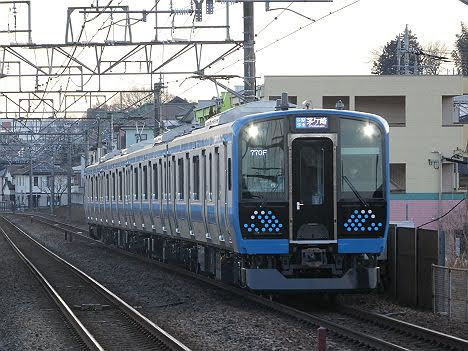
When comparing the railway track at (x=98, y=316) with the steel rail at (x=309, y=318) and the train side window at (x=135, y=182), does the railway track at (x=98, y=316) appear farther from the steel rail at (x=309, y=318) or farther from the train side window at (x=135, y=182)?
the train side window at (x=135, y=182)

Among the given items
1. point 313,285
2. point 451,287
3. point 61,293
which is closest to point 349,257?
point 313,285

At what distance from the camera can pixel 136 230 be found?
28500mm

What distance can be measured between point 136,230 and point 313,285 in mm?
14181

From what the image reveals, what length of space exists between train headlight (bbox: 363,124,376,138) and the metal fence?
2047 mm

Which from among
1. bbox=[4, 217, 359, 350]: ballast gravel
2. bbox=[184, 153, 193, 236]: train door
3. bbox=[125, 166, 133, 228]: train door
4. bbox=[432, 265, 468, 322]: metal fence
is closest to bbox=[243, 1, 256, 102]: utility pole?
bbox=[184, 153, 193, 236]: train door

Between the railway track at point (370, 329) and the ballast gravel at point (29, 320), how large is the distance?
2.93 meters

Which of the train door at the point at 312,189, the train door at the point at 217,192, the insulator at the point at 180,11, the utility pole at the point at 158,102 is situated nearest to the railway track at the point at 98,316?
the train door at the point at 217,192

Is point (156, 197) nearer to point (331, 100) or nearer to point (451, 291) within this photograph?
point (451, 291)

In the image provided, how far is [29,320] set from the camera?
1530cm

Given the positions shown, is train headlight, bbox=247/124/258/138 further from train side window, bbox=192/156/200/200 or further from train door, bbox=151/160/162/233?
train door, bbox=151/160/162/233

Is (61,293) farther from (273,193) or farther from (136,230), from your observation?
(136,230)

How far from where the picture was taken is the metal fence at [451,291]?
13.9 metres

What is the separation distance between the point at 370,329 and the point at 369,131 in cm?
328

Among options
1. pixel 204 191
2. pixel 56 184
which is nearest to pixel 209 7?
pixel 204 191
